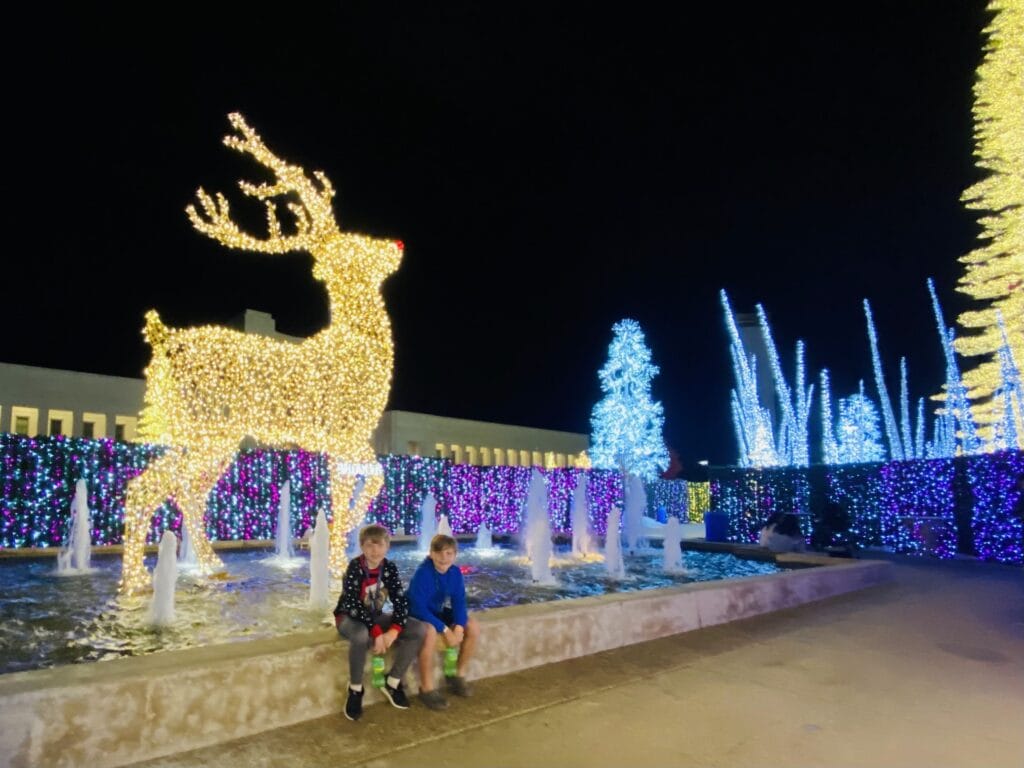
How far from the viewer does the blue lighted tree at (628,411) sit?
37969 millimetres

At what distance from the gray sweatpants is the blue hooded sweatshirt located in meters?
0.10

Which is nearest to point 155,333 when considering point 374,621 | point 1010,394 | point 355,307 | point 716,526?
point 355,307

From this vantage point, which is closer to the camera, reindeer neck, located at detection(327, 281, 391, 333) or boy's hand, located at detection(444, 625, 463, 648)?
boy's hand, located at detection(444, 625, 463, 648)

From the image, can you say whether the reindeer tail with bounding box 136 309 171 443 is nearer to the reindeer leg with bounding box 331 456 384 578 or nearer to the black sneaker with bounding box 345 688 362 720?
the reindeer leg with bounding box 331 456 384 578

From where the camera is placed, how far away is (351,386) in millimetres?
9039

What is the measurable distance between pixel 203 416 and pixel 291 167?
128 inches

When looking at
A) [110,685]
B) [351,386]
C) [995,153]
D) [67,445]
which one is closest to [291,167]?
[351,386]

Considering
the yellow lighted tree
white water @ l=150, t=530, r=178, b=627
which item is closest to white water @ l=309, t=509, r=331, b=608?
white water @ l=150, t=530, r=178, b=627

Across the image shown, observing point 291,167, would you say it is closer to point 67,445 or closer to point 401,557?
point 401,557

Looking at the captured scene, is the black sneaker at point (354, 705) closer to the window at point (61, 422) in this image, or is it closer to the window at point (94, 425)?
the window at point (61, 422)

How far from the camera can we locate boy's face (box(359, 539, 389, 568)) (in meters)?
4.92

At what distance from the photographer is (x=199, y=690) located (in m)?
3.98

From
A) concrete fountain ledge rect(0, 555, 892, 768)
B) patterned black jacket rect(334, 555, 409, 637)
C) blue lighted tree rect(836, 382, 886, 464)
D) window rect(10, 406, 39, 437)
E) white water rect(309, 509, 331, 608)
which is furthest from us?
blue lighted tree rect(836, 382, 886, 464)

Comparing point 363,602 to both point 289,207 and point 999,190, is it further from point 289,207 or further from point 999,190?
point 999,190
